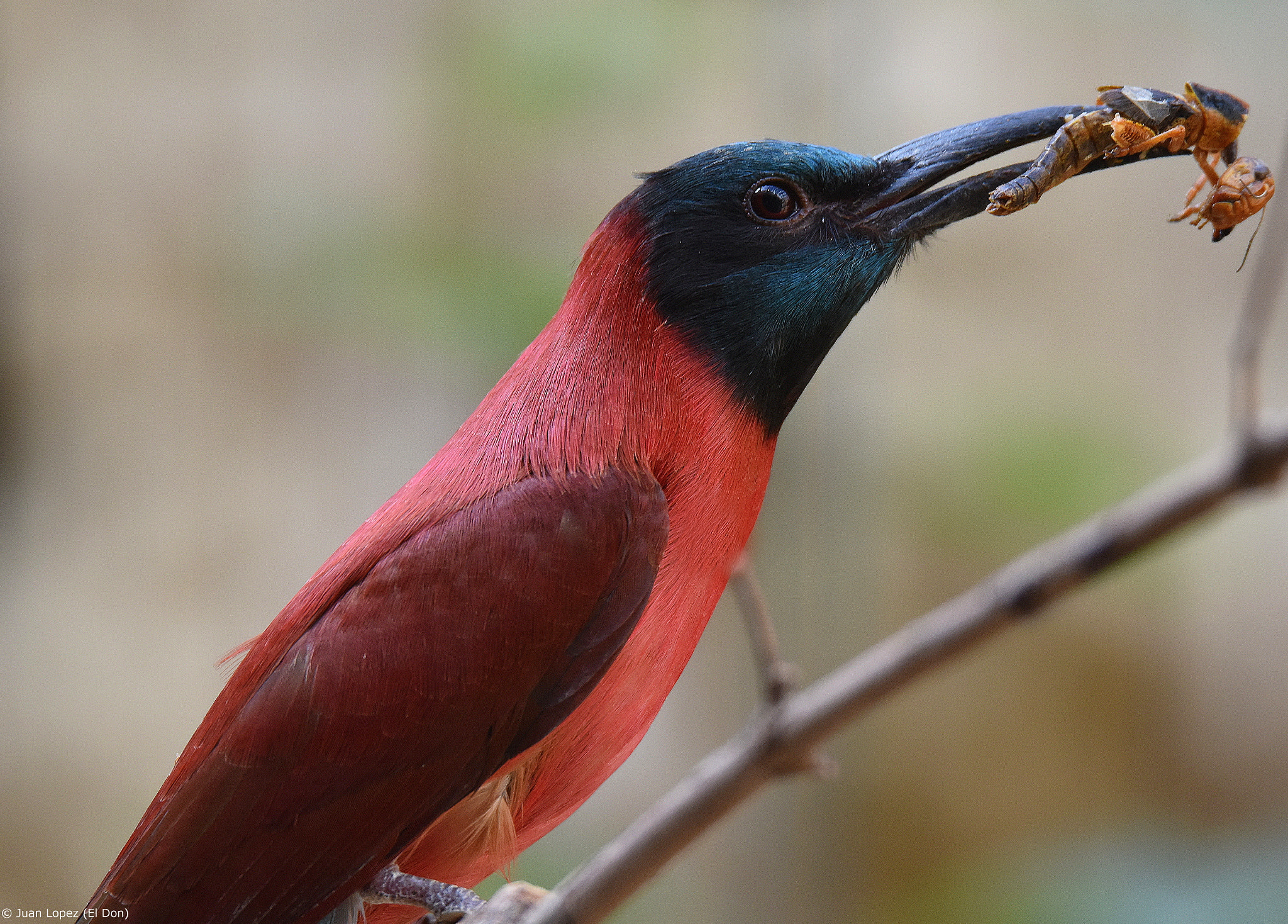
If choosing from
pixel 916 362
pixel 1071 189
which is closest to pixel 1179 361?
pixel 1071 189

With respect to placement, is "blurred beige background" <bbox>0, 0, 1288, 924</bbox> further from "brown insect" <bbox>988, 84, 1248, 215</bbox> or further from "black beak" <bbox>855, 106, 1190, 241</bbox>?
"brown insect" <bbox>988, 84, 1248, 215</bbox>

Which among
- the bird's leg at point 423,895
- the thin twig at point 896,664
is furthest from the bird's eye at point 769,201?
the bird's leg at point 423,895

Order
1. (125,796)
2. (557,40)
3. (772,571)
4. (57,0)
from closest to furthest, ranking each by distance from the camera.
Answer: (557,40)
(772,571)
(125,796)
(57,0)

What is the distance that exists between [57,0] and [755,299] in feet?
10.2

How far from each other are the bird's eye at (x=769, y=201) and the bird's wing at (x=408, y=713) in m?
0.28

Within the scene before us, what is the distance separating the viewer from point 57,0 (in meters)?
3.23

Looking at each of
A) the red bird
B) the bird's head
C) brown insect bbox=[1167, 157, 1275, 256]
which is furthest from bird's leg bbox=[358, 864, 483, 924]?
brown insect bbox=[1167, 157, 1275, 256]

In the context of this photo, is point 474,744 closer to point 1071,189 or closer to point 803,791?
point 803,791

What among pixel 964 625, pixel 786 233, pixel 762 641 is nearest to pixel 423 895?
pixel 762 641

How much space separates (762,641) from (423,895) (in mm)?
357

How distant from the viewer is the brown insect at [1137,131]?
0.78 m

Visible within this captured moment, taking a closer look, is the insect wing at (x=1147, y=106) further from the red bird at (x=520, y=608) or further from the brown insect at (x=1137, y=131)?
the red bird at (x=520, y=608)

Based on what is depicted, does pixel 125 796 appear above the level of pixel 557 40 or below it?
below

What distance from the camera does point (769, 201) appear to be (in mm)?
1006
